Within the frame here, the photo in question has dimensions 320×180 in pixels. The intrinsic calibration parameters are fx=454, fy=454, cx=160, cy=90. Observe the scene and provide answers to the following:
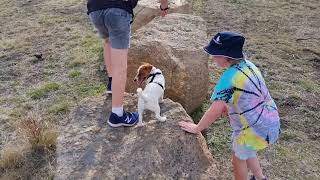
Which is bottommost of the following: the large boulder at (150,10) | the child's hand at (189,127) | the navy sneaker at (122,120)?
the large boulder at (150,10)

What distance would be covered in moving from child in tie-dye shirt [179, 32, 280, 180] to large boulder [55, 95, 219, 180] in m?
0.29

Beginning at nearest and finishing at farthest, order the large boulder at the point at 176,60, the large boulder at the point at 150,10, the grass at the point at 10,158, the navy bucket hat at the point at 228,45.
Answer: the navy bucket hat at the point at 228,45 < the grass at the point at 10,158 < the large boulder at the point at 176,60 < the large boulder at the point at 150,10

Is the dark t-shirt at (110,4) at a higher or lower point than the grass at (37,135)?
higher

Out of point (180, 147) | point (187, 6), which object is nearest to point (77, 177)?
point (180, 147)

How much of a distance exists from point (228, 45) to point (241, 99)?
0.41m

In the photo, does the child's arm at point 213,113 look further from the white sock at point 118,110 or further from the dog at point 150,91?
the white sock at point 118,110

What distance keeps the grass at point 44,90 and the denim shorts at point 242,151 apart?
3.07 metres

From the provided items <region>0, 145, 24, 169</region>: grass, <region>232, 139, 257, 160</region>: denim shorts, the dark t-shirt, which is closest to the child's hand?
<region>232, 139, 257, 160</region>: denim shorts

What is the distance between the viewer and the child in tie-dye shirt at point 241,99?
325 centimetres

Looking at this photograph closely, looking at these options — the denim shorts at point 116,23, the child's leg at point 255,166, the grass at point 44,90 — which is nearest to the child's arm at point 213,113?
the child's leg at point 255,166

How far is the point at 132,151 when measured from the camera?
3613mm

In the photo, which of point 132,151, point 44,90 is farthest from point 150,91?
point 44,90

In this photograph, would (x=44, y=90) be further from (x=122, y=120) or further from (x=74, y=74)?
(x=122, y=120)

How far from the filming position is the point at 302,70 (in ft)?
21.1
